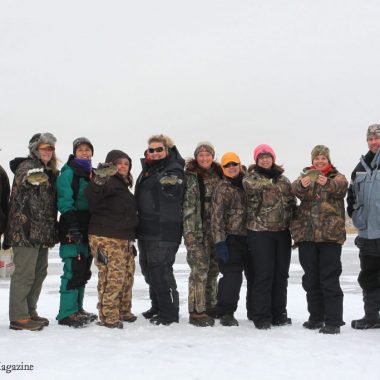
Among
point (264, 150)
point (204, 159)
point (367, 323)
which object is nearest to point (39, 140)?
point (204, 159)

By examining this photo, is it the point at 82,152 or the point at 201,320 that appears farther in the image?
the point at 82,152

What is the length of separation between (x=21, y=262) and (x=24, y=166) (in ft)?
3.62

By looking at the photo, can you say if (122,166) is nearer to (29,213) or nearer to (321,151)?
(29,213)

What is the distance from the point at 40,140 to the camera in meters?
5.46

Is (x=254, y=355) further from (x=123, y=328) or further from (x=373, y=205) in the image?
(x=373, y=205)

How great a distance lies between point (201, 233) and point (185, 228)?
0.71 ft

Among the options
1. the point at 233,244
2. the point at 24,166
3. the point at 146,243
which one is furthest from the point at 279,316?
the point at 24,166

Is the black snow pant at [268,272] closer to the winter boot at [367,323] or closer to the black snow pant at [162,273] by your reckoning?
the winter boot at [367,323]

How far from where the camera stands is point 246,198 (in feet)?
18.6

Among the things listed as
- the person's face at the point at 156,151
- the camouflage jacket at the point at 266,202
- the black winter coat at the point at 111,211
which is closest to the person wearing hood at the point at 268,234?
the camouflage jacket at the point at 266,202

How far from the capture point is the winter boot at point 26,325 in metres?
5.01

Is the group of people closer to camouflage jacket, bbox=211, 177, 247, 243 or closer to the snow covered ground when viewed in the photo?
camouflage jacket, bbox=211, 177, 247, 243

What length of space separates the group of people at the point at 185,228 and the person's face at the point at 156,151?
0.5 inches

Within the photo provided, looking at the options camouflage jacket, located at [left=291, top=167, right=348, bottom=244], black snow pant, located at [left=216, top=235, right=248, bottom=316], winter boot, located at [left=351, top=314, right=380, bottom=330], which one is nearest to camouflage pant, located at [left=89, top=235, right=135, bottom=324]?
black snow pant, located at [left=216, top=235, right=248, bottom=316]
